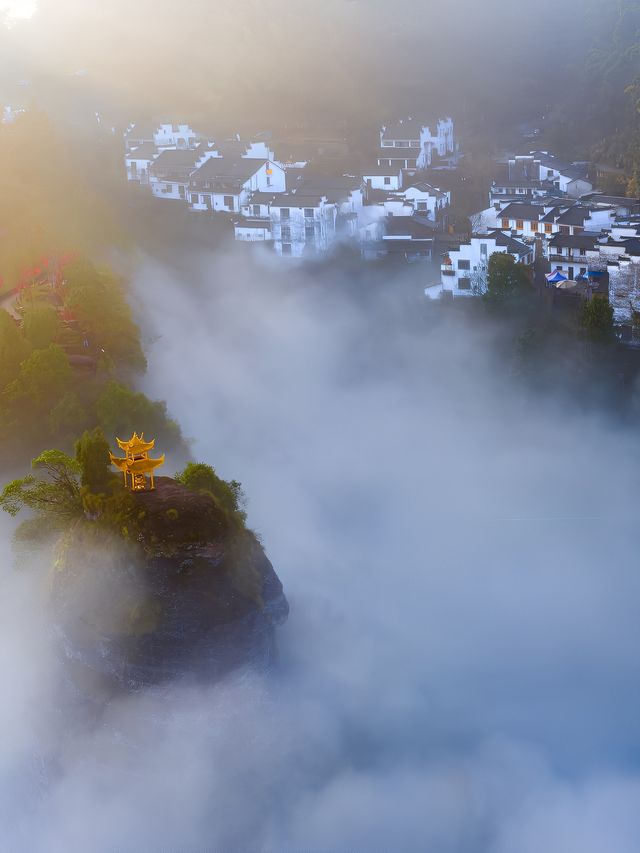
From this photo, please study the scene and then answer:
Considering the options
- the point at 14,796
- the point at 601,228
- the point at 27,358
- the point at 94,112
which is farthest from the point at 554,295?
the point at 94,112

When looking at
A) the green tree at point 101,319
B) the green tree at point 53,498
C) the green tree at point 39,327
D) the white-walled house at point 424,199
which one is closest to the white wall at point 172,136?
the white-walled house at point 424,199

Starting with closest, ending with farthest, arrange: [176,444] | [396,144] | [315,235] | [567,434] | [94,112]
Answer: [176,444]
[567,434]
[315,235]
[396,144]
[94,112]

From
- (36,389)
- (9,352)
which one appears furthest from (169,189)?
(36,389)

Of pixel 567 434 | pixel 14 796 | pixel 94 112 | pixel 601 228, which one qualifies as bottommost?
pixel 14 796

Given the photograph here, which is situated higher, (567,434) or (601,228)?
(601,228)

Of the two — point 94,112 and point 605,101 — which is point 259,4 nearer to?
point 94,112

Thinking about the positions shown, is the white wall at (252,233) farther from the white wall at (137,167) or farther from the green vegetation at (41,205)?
the white wall at (137,167)
